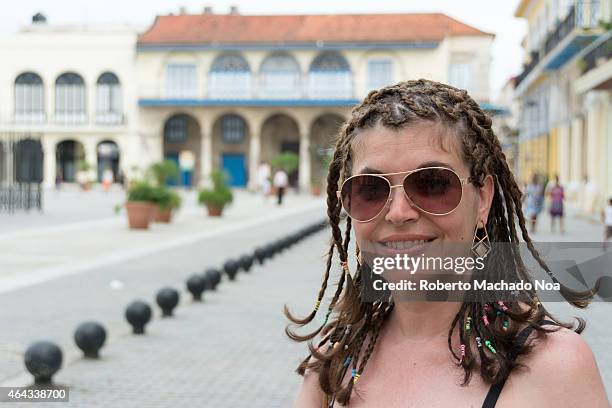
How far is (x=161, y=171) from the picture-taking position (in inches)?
904

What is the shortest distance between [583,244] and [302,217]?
26.9 metres

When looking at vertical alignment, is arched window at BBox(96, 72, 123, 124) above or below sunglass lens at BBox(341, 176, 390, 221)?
above

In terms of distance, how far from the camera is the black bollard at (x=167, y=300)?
29.5ft

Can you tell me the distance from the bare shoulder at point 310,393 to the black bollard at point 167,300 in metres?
7.29

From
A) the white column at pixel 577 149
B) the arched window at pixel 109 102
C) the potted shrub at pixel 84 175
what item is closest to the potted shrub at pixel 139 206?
the white column at pixel 577 149

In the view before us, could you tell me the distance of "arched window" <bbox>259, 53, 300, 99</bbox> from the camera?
175ft

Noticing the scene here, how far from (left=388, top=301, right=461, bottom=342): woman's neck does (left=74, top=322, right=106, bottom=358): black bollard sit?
5.51 meters

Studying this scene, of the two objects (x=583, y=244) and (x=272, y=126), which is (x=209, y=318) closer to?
(x=583, y=244)

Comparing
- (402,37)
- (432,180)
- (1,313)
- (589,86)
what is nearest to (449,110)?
(432,180)

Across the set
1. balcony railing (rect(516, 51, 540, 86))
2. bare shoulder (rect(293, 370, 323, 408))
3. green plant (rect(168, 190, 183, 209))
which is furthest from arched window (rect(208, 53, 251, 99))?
bare shoulder (rect(293, 370, 323, 408))

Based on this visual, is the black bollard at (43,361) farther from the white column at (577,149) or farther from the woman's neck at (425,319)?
the white column at (577,149)

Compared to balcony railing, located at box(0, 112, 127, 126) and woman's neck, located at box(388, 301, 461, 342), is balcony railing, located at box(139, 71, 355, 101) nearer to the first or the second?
balcony railing, located at box(0, 112, 127, 126)

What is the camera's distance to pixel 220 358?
7137 mm

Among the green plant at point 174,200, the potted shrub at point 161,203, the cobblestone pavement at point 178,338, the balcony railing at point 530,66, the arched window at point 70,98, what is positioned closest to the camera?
the cobblestone pavement at point 178,338
